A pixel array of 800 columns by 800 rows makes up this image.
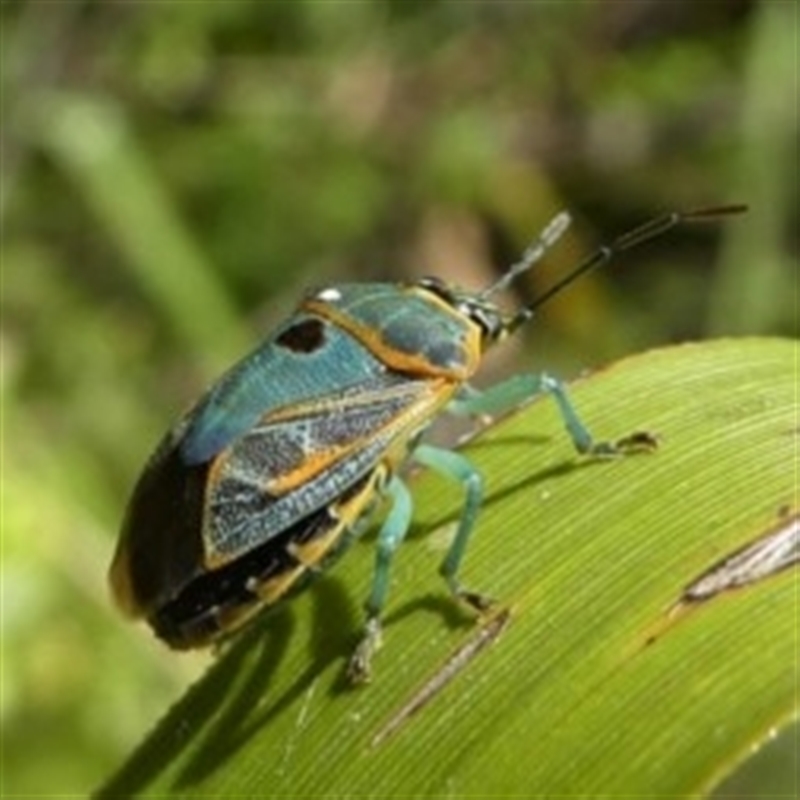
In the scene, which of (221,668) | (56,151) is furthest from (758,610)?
(56,151)

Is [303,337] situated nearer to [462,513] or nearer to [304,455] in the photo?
[304,455]

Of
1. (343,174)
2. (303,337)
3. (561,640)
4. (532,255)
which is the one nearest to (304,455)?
(303,337)

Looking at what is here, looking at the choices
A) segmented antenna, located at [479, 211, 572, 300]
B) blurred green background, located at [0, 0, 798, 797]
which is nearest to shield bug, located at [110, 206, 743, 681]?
segmented antenna, located at [479, 211, 572, 300]

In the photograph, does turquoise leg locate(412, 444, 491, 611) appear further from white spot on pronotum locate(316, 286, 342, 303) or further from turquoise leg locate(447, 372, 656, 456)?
white spot on pronotum locate(316, 286, 342, 303)

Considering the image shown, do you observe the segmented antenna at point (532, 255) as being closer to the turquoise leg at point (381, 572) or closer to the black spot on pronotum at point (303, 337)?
the black spot on pronotum at point (303, 337)

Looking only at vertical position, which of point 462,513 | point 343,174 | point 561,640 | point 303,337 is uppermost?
point 303,337

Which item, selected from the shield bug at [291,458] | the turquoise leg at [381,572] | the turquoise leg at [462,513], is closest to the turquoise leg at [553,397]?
the shield bug at [291,458]

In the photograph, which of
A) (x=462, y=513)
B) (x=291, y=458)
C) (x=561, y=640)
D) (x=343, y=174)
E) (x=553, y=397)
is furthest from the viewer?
(x=343, y=174)
